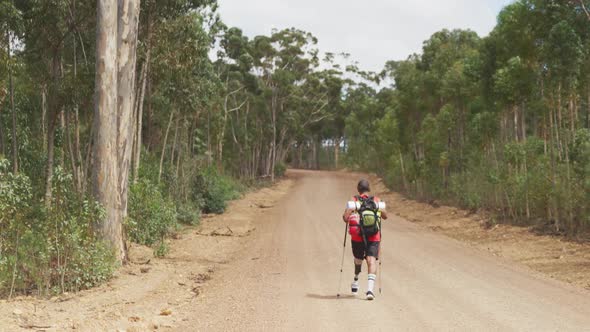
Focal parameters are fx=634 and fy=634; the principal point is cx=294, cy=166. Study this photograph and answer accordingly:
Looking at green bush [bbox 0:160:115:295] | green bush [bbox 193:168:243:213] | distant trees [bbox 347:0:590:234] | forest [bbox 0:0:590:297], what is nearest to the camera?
green bush [bbox 0:160:115:295]

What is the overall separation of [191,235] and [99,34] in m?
9.52

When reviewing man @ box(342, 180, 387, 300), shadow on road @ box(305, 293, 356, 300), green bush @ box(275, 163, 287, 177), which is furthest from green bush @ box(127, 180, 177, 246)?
green bush @ box(275, 163, 287, 177)

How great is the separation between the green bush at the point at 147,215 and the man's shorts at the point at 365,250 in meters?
7.19

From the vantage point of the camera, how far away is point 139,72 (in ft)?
61.6

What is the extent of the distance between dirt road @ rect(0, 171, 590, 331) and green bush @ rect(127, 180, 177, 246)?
723 millimetres

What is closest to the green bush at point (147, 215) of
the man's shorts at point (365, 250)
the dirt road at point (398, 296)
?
the dirt road at point (398, 296)

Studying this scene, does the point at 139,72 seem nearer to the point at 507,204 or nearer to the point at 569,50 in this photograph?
the point at 569,50

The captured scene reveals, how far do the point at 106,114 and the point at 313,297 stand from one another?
512cm

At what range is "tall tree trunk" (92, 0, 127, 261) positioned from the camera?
1113cm

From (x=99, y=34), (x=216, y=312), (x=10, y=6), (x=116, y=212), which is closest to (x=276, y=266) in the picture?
(x=116, y=212)

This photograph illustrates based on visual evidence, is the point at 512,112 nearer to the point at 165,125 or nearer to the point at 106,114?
the point at 165,125

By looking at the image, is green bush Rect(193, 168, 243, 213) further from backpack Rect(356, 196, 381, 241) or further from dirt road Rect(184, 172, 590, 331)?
backpack Rect(356, 196, 381, 241)

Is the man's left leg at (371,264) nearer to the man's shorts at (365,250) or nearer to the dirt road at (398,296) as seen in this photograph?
the man's shorts at (365,250)

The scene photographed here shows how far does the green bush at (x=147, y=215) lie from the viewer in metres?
14.9
